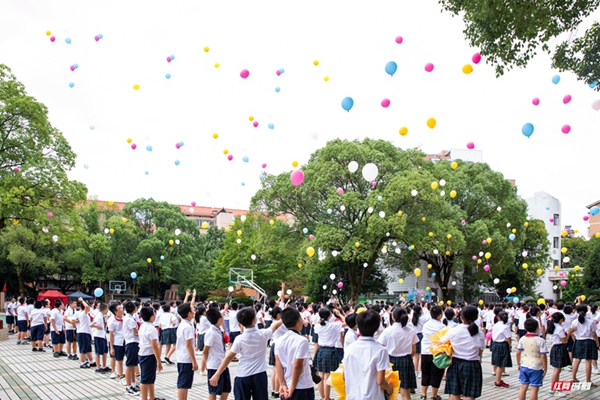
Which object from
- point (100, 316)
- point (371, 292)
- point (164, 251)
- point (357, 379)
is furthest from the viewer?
point (164, 251)

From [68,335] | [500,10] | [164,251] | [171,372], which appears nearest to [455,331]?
[500,10]

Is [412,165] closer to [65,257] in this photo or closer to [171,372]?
[171,372]

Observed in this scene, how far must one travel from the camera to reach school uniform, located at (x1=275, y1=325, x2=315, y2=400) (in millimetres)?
3884

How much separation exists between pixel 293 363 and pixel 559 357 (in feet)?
18.0

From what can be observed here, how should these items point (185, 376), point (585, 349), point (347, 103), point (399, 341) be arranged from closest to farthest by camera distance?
point (185, 376)
point (399, 341)
point (585, 349)
point (347, 103)

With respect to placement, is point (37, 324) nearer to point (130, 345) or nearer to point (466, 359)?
point (130, 345)

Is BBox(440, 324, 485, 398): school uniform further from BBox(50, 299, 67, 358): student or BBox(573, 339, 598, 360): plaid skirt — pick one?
BBox(50, 299, 67, 358): student

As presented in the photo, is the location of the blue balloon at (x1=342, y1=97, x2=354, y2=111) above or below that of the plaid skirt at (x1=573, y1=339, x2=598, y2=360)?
above

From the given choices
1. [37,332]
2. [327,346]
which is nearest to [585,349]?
[327,346]

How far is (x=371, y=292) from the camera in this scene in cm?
3228

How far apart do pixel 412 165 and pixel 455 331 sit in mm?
18808

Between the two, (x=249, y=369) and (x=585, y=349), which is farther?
(x=585, y=349)

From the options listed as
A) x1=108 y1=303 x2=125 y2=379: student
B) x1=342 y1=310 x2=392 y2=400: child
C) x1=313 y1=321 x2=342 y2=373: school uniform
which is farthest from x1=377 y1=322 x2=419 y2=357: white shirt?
x1=108 y1=303 x2=125 y2=379: student

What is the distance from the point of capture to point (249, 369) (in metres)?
4.33
